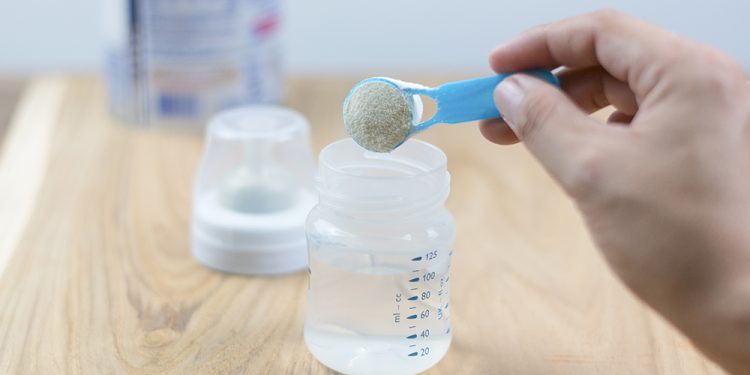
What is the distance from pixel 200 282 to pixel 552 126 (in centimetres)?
39

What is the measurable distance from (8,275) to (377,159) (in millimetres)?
355

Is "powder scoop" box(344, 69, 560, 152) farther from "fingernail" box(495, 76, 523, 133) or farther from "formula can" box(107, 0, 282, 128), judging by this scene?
"formula can" box(107, 0, 282, 128)

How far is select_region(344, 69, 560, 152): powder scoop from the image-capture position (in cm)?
71

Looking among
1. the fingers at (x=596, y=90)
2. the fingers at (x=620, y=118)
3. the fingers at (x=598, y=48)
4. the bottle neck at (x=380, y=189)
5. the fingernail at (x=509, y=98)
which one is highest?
the fingers at (x=598, y=48)

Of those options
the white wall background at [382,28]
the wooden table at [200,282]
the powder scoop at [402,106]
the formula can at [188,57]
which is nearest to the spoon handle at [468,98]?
the powder scoop at [402,106]

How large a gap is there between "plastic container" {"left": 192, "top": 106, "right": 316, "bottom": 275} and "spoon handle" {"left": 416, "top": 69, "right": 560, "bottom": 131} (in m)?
0.24

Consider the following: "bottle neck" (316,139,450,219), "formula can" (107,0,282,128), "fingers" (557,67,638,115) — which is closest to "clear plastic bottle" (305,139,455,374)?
"bottle neck" (316,139,450,219)

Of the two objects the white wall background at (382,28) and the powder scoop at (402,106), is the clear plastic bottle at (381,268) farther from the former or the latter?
the white wall background at (382,28)

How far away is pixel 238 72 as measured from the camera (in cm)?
118

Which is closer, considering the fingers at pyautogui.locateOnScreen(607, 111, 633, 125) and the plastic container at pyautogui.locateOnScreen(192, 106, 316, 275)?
the fingers at pyautogui.locateOnScreen(607, 111, 633, 125)

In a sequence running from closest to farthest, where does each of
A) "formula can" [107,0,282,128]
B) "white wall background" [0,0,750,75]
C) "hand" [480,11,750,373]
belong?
"hand" [480,11,750,373], "formula can" [107,0,282,128], "white wall background" [0,0,750,75]

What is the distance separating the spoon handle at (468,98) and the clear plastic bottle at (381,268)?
0.14 ft

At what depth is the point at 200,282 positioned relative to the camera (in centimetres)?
88

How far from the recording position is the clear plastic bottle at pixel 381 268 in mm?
731
